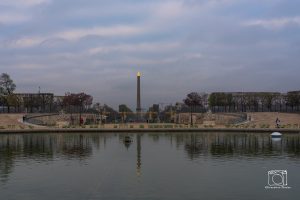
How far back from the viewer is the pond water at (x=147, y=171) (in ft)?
77.3

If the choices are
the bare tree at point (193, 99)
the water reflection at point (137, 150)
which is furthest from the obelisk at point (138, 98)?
the water reflection at point (137, 150)

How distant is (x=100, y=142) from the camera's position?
51938mm

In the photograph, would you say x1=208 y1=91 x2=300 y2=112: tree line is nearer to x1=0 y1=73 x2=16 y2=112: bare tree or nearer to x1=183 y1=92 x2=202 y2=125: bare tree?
x1=183 y1=92 x2=202 y2=125: bare tree

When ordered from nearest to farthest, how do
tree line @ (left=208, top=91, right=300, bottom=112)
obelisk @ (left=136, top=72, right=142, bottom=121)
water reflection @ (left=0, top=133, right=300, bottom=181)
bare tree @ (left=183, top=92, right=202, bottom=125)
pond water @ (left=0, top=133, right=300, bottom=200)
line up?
pond water @ (left=0, top=133, right=300, bottom=200) < water reflection @ (left=0, top=133, right=300, bottom=181) < obelisk @ (left=136, top=72, right=142, bottom=121) < tree line @ (left=208, top=91, right=300, bottom=112) < bare tree @ (left=183, top=92, right=202, bottom=125)

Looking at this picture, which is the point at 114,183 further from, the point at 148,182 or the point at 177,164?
the point at 177,164

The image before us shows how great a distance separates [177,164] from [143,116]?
7699cm

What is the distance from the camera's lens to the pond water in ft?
77.3

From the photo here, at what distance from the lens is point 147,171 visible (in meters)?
30.2

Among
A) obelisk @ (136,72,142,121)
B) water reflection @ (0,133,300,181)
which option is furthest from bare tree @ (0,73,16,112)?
water reflection @ (0,133,300,181)

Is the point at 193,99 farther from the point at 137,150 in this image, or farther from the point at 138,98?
the point at 137,150

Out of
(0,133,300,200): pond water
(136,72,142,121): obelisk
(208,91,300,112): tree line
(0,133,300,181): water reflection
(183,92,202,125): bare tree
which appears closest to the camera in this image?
(0,133,300,200): pond water

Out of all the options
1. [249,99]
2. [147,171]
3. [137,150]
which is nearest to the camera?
[147,171]

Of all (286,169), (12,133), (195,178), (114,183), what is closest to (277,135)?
(286,169)

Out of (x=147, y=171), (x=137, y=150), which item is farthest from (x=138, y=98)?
(x=147, y=171)
